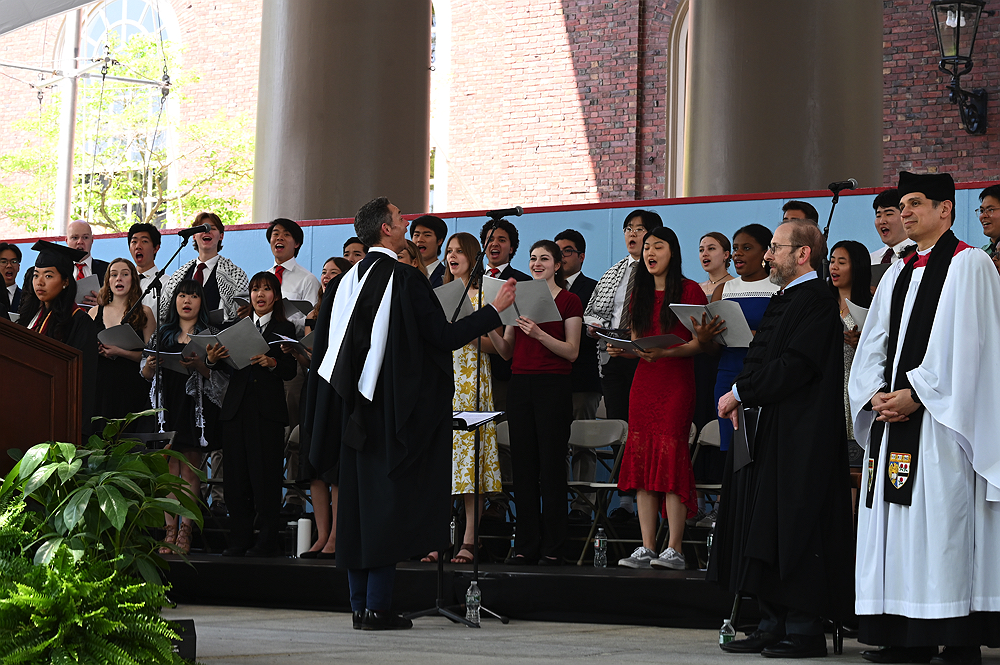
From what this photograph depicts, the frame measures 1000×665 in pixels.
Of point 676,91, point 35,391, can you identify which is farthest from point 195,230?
point 676,91

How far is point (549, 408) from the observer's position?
6805 mm

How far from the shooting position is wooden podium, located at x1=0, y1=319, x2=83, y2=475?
4199 mm

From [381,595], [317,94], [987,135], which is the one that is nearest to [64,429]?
[381,595]

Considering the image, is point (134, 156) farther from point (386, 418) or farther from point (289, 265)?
point (386, 418)

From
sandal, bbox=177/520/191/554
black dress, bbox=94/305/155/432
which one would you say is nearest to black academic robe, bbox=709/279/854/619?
sandal, bbox=177/520/191/554

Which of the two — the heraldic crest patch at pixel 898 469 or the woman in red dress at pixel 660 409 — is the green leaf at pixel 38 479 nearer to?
the heraldic crest patch at pixel 898 469

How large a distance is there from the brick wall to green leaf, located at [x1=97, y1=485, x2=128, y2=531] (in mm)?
12410

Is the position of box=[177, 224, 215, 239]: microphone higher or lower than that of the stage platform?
higher

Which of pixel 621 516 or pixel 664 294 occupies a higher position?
pixel 664 294

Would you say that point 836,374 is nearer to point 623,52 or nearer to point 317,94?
point 317,94

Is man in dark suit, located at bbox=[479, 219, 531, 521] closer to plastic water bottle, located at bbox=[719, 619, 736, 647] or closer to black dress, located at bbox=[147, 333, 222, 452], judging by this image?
black dress, located at bbox=[147, 333, 222, 452]

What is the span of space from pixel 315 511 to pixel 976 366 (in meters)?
4.05

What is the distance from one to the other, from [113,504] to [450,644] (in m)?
1.77

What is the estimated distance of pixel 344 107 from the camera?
10.6 metres
